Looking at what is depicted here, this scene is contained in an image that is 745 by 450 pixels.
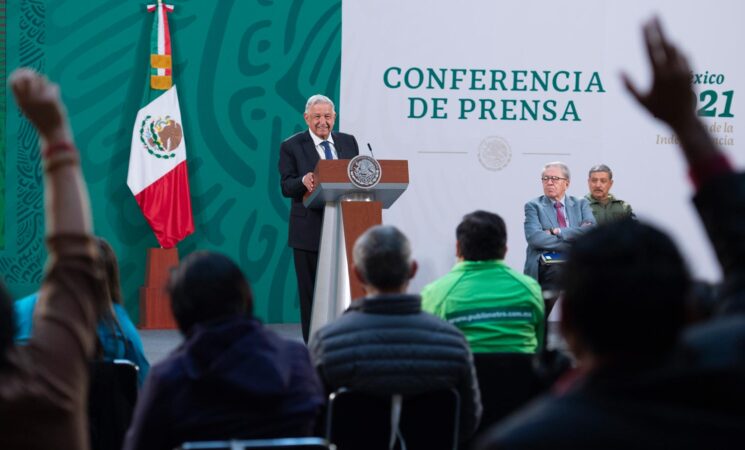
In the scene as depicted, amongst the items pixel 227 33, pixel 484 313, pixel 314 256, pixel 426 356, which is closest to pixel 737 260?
pixel 426 356

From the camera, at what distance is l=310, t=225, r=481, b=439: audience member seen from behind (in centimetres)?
250

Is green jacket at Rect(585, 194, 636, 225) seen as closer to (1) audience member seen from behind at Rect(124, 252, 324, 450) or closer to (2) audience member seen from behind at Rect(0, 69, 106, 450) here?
(1) audience member seen from behind at Rect(124, 252, 324, 450)

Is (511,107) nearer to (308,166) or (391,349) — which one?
(308,166)

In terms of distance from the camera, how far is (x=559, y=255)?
21.7 feet

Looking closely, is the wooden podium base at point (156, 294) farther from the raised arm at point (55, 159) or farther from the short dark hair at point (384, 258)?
the raised arm at point (55, 159)

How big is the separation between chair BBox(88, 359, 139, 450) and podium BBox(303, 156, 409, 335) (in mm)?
1858

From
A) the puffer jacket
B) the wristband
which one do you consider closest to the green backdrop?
the puffer jacket

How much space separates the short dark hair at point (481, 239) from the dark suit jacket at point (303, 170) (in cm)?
249

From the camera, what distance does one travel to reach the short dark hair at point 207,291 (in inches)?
77.1

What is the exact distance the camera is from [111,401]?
2.70 metres

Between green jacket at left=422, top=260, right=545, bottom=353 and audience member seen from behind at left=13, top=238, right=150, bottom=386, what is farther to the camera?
green jacket at left=422, top=260, right=545, bottom=353

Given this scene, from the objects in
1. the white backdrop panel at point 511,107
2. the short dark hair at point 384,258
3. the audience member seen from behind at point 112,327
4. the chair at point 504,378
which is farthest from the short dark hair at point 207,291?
the white backdrop panel at point 511,107

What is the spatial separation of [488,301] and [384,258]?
560 millimetres

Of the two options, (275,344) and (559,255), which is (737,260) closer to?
(275,344)
